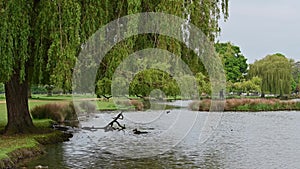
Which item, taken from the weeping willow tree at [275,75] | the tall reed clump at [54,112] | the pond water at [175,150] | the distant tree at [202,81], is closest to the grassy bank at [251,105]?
the weeping willow tree at [275,75]

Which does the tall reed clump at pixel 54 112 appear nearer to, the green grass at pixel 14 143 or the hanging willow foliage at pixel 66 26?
the green grass at pixel 14 143

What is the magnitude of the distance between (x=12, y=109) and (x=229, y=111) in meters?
24.8

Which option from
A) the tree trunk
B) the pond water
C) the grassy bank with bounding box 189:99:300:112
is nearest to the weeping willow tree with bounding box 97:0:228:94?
the pond water

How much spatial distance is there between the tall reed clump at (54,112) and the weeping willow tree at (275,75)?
103 ft

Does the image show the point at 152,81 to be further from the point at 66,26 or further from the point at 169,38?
the point at 66,26

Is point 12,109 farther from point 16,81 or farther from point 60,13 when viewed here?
point 60,13

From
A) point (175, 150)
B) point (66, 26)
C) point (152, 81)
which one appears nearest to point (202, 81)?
point (175, 150)

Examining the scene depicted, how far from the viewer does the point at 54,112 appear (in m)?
22.1

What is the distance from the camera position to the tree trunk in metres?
14.2

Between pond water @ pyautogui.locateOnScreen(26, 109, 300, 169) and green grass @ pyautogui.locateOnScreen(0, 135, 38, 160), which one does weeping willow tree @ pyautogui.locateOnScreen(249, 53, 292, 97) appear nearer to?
pond water @ pyautogui.locateOnScreen(26, 109, 300, 169)

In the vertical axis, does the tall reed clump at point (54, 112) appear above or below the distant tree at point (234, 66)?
below

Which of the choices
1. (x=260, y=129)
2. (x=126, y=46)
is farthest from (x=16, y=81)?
(x=260, y=129)

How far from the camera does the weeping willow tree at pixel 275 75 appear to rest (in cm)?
4875

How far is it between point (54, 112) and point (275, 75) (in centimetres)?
3335
